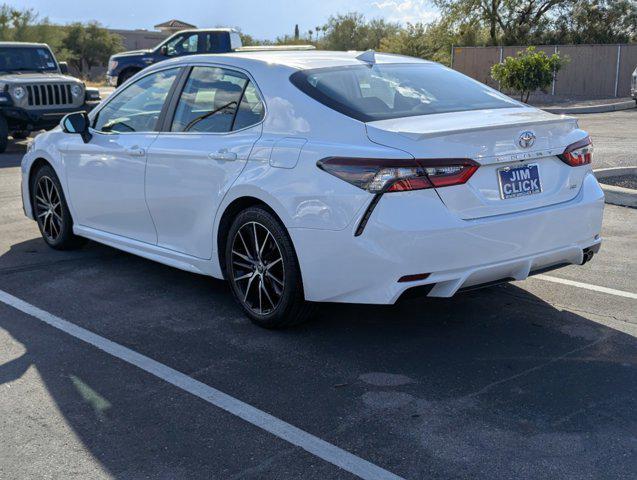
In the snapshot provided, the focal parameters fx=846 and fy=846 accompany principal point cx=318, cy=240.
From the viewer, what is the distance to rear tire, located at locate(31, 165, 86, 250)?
7266mm

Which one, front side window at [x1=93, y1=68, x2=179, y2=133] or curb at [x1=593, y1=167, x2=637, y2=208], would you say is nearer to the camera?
front side window at [x1=93, y1=68, x2=179, y2=133]

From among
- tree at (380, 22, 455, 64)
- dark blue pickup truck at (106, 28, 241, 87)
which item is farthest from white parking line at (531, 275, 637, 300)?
tree at (380, 22, 455, 64)

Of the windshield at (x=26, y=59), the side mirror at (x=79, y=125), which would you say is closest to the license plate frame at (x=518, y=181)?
the side mirror at (x=79, y=125)

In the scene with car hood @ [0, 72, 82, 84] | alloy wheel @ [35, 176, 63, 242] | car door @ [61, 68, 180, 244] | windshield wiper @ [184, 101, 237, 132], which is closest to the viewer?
windshield wiper @ [184, 101, 237, 132]

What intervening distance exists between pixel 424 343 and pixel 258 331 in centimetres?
105

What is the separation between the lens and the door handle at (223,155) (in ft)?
17.4

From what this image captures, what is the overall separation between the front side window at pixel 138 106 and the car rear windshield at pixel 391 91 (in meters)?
1.40

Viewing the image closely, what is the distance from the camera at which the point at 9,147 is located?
16.5m

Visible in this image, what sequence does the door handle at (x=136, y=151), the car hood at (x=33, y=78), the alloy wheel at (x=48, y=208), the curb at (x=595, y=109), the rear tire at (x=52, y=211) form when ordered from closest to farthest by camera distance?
the door handle at (x=136, y=151) → the rear tire at (x=52, y=211) → the alloy wheel at (x=48, y=208) → the car hood at (x=33, y=78) → the curb at (x=595, y=109)

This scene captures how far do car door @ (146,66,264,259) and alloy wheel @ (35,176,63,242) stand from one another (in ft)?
5.40

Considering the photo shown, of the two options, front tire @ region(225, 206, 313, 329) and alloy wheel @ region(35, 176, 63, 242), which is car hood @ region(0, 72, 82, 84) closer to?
alloy wheel @ region(35, 176, 63, 242)

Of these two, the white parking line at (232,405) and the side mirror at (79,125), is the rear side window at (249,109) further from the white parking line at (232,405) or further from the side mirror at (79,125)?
the side mirror at (79,125)

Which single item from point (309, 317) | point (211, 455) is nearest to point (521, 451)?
point (211, 455)

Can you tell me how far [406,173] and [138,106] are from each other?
9.33 ft
